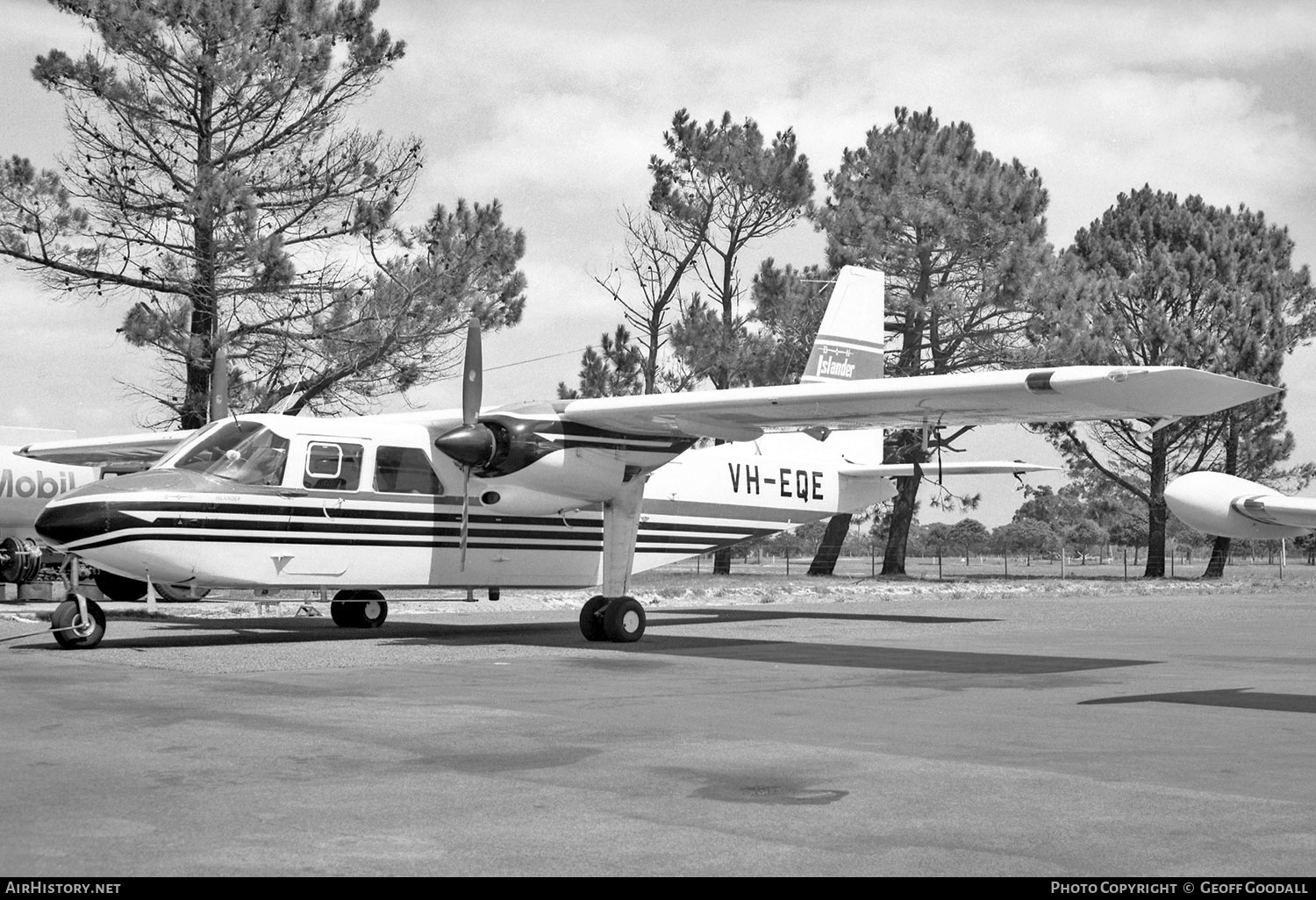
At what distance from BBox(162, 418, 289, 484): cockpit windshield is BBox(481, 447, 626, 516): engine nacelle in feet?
8.36

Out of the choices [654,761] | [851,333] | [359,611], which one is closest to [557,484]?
[359,611]

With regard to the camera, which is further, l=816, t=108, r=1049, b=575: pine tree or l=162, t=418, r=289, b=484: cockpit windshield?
l=816, t=108, r=1049, b=575: pine tree

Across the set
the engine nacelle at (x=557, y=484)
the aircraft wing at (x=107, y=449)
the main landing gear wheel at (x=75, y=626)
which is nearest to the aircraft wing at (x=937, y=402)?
the engine nacelle at (x=557, y=484)

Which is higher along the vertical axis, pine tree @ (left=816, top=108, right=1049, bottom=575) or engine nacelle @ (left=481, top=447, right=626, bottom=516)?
pine tree @ (left=816, top=108, right=1049, bottom=575)

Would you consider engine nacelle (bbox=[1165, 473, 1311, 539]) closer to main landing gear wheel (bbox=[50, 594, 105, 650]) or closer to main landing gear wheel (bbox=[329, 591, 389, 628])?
main landing gear wheel (bbox=[50, 594, 105, 650])

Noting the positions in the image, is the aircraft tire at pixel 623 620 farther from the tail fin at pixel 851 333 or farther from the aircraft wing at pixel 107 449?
the aircraft wing at pixel 107 449

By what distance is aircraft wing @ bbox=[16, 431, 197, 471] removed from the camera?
2075 cm

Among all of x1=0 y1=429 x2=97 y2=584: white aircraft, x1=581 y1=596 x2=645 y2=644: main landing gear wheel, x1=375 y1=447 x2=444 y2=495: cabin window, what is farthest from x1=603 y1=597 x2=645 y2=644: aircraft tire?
x1=0 y1=429 x2=97 y2=584: white aircraft

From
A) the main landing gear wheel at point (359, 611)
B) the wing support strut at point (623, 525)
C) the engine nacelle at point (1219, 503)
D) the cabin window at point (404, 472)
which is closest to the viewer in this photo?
the engine nacelle at point (1219, 503)

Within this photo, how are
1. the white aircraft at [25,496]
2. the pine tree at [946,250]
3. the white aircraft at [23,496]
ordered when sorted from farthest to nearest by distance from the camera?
the pine tree at [946,250] < the white aircraft at [23,496] < the white aircraft at [25,496]

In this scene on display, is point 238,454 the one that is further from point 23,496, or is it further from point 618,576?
point 23,496

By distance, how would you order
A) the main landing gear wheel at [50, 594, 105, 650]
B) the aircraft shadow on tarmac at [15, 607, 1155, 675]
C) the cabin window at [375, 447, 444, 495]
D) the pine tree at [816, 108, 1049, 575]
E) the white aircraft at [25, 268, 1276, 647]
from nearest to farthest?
the aircraft shadow on tarmac at [15, 607, 1155, 675]
the white aircraft at [25, 268, 1276, 647]
the main landing gear wheel at [50, 594, 105, 650]
the cabin window at [375, 447, 444, 495]
the pine tree at [816, 108, 1049, 575]

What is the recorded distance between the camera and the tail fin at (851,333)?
21.3 meters

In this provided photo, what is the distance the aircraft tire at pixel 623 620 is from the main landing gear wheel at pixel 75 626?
18.3 ft
